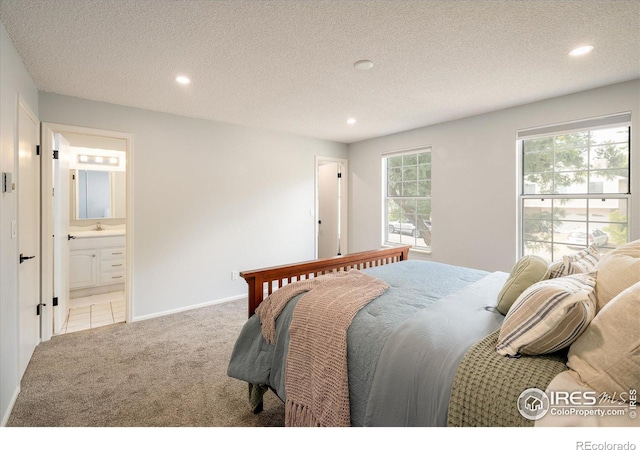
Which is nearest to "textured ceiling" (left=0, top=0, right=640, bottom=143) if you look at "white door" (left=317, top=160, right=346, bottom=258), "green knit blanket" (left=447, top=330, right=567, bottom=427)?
"green knit blanket" (left=447, top=330, right=567, bottom=427)

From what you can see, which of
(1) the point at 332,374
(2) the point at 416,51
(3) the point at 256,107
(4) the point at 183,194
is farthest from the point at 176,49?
(1) the point at 332,374

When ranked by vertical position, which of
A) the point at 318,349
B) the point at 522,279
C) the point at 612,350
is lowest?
the point at 318,349

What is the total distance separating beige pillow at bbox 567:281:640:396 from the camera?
91 cm

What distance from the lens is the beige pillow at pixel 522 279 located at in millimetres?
1511

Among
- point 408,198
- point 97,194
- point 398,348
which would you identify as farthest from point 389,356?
point 97,194

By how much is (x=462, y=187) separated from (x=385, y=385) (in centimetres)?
323

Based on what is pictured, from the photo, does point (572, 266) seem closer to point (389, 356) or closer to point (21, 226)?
point (389, 356)

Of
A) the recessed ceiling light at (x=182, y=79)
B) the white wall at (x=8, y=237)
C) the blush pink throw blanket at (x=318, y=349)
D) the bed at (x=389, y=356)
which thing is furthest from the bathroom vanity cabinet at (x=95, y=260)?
the blush pink throw blanket at (x=318, y=349)

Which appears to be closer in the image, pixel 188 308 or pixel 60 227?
pixel 60 227

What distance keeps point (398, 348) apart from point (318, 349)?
0.40 m

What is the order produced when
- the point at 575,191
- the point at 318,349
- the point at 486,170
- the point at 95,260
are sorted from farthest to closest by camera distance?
the point at 95,260, the point at 486,170, the point at 575,191, the point at 318,349

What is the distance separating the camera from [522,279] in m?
1.53

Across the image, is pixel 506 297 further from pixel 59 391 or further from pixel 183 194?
pixel 183 194

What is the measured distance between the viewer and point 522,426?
941mm
